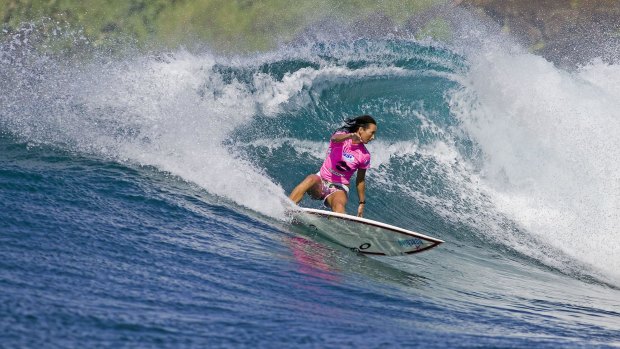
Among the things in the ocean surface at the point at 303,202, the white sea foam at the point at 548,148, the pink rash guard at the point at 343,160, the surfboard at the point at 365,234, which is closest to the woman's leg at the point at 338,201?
the pink rash guard at the point at 343,160

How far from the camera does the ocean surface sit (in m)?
5.46

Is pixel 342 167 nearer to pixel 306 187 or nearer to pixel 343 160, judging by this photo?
pixel 343 160

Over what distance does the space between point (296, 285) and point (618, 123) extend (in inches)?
405

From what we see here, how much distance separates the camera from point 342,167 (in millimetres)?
9109

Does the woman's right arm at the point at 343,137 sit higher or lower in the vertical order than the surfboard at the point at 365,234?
higher

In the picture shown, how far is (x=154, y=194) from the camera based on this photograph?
8445 millimetres

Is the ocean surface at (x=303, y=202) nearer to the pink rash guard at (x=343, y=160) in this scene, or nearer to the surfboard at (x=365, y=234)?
the surfboard at (x=365, y=234)

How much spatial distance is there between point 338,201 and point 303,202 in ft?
2.66

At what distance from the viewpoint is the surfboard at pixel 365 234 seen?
802 centimetres

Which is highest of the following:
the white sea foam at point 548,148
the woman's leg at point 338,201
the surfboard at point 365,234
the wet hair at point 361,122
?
the white sea foam at point 548,148

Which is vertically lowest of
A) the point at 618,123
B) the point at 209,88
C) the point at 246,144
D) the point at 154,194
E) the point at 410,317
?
the point at 410,317

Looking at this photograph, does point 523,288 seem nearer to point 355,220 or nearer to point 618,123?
point 355,220

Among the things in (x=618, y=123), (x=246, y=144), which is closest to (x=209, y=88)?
(x=246, y=144)

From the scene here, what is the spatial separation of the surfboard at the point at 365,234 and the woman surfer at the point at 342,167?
0.48 metres
